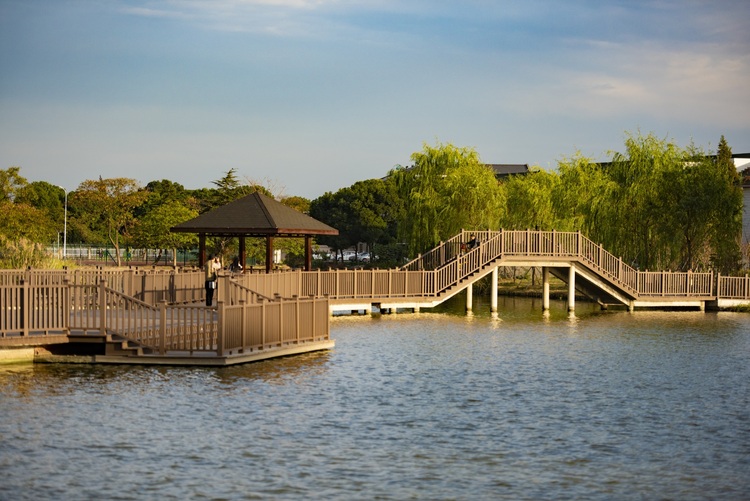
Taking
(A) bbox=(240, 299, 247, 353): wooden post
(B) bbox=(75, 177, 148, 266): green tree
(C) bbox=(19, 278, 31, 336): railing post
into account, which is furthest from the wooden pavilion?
(B) bbox=(75, 177, 148, 266): green tree

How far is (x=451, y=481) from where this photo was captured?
16656mm

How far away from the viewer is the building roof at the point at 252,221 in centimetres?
4462

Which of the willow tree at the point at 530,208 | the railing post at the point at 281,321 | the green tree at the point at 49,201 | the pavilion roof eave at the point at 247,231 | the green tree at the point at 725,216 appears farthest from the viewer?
the green tree at the point at 49,201

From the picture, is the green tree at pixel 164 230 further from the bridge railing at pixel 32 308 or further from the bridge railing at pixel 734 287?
the bridge railing at pixel 32 308

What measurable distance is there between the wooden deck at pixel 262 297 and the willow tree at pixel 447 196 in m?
8.11

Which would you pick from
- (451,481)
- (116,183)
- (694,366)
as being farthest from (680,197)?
(116,183)

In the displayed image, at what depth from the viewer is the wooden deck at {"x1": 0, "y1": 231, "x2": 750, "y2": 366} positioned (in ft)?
89.4

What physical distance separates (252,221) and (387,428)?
25200 millimetres

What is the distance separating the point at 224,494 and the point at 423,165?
175 feet

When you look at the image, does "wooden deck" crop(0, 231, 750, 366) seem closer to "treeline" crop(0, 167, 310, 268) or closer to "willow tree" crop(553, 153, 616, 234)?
"willow tree" crop(553, 153, 616, 234)

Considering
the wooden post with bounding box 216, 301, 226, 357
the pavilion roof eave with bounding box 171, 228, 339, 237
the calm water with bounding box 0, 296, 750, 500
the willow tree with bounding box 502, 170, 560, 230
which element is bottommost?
the calm water with bounding box 0, 296, 750, 500

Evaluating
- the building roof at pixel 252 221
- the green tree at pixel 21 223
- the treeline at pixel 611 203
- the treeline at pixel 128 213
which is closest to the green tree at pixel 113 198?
the treeline at pixel 128 213

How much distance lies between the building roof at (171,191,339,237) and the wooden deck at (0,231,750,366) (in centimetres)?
229

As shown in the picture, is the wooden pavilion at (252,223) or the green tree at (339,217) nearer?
the wooden pavilion at (252,223)
